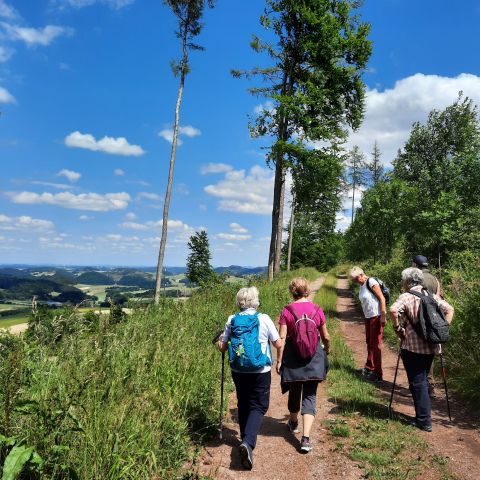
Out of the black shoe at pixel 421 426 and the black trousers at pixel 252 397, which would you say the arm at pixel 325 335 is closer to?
the black trousers at pixel 252 397

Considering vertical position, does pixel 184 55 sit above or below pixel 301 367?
above

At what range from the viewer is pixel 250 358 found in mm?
4527

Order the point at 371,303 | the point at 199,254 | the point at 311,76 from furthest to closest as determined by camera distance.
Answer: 1. the point at 199,254
2. the point at 311,76
3. the point at 371,303

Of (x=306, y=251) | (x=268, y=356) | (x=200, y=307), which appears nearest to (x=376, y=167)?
(x=306, y=251)

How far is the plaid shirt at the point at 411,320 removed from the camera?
5.52 metres

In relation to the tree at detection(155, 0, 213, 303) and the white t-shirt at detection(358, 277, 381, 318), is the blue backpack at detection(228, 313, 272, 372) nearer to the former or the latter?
the white t-shirt at detection(358, 277, 381, 318)

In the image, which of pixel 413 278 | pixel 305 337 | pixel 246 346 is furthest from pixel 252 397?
pixel 413 278

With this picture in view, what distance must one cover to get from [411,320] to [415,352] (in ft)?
1.43

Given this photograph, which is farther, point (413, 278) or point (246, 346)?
point (413, 278)

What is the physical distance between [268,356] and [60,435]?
2243 mm

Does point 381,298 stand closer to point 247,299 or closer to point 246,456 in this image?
point 247,299

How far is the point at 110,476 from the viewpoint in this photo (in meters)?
3.38

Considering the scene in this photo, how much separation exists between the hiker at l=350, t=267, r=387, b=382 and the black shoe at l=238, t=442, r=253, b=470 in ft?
13.7

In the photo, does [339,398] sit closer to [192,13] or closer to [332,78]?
[332,78]
